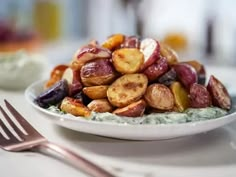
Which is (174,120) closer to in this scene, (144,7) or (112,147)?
(112,147)

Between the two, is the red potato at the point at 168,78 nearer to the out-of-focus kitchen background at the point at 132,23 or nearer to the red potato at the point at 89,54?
the red potato at the point at 89,54

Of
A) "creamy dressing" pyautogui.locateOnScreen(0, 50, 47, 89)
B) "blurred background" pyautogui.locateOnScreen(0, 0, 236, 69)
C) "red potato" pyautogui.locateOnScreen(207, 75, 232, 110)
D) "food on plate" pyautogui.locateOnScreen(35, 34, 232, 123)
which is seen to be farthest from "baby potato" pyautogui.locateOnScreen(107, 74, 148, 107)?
"blurred background" pyautogui.locateOnScreen(0, 0, 236, 69)

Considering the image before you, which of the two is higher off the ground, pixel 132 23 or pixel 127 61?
pixel 127 61

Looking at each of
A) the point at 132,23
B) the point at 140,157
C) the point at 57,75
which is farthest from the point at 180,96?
the point at 132,23

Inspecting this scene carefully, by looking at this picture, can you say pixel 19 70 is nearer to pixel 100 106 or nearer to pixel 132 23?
pixel 100 106

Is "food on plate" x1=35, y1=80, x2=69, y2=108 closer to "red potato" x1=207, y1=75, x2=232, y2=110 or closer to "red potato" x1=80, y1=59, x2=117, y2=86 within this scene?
"red potato" x1=80, y1=59, x2=117, y2=86

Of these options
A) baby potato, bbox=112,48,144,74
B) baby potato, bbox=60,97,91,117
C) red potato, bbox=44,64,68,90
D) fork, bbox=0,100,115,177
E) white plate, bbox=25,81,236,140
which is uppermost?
baby potato, bbox=112,48,144,74
